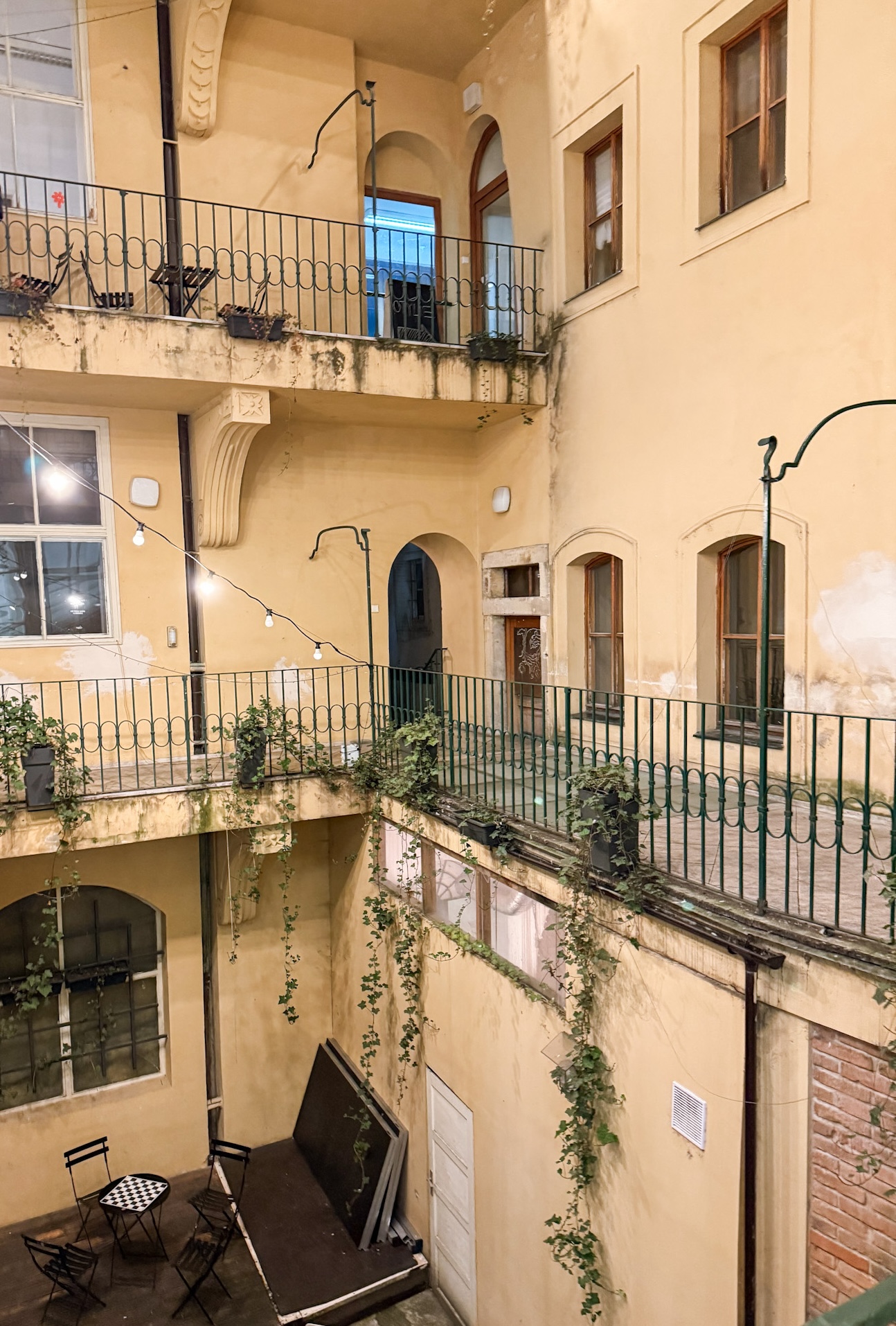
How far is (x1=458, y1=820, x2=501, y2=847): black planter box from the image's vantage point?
18.9 feet

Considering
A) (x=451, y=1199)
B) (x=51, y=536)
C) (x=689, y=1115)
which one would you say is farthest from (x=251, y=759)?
(x=689, y=1115)

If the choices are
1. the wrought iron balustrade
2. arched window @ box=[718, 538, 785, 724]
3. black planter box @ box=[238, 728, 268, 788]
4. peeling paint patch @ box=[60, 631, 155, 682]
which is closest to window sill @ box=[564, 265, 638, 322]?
the wrought iron balustrade

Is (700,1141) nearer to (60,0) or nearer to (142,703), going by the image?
(142,703)

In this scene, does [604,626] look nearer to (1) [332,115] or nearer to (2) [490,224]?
(2) [490,224]

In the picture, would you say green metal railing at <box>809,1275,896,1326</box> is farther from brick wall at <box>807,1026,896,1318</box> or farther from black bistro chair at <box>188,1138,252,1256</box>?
black bistro chair at <box>188,1138,252,1256</box>

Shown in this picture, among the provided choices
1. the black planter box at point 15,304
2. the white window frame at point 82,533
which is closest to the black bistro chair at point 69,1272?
the white window frame at point 82,533

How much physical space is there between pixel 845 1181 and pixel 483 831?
2858 millimetres

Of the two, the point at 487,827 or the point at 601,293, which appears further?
the point at 601,293

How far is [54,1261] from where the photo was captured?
22.5 feet

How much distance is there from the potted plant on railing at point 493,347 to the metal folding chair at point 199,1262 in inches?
313

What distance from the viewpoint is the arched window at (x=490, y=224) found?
905 cm

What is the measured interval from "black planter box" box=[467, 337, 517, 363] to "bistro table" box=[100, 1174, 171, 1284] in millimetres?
7854

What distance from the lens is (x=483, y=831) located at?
19.1 feet

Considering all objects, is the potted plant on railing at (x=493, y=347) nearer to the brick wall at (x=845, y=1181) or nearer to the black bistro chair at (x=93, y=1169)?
the brick wall at (x=845, y=1181)
